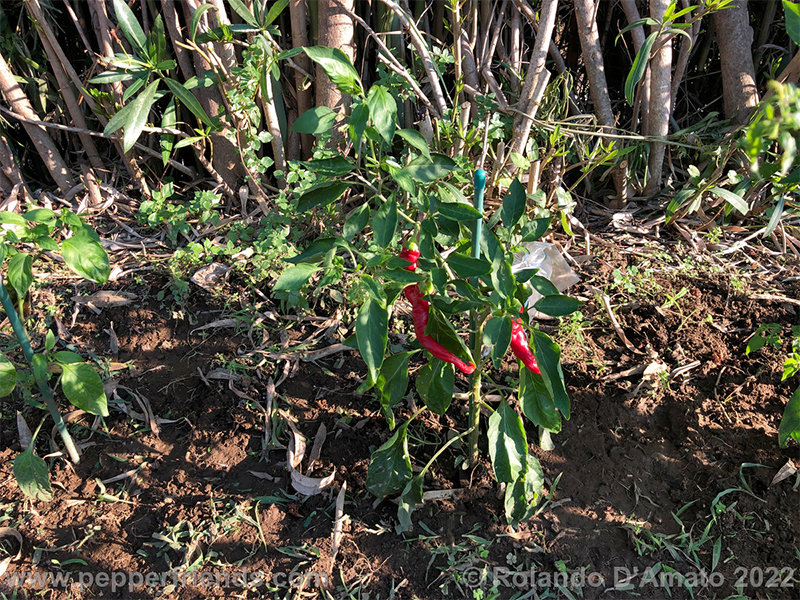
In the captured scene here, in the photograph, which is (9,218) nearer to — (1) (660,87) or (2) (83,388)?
(2) (83,388)

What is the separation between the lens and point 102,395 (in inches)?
69.3

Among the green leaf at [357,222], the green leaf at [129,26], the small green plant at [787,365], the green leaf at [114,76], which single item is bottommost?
the small green plant at [787,365]

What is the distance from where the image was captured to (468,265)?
4.77 feet

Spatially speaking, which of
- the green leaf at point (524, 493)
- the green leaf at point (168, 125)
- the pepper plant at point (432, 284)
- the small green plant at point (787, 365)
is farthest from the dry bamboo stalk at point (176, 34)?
the small green plant at point (787, 365)

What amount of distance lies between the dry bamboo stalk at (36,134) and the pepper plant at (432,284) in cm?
183

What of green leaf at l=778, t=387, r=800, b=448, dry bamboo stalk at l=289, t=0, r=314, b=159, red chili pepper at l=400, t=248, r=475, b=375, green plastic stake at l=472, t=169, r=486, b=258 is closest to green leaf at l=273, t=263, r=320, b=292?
red chili pepper at l=400, t=248, r=475, b=375

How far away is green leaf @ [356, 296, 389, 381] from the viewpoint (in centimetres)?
141

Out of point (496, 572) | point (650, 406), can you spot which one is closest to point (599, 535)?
point (496, 572)

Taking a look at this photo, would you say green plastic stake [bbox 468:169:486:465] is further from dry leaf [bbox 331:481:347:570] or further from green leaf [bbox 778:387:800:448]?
green leaf [bbox 778:387:800:448]

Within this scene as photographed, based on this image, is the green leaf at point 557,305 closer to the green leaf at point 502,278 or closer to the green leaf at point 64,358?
the green leaf at point 502,278

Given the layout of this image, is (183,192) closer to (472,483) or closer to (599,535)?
(472,483)

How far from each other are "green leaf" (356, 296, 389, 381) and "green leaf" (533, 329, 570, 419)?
1.14ft

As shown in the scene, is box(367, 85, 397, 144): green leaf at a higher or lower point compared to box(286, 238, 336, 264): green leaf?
higher

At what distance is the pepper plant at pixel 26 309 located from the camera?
5.10ft
